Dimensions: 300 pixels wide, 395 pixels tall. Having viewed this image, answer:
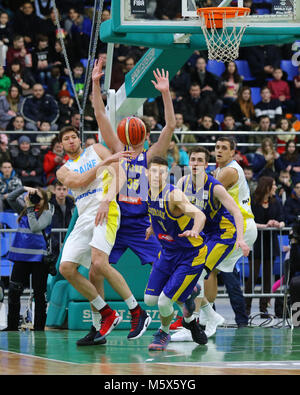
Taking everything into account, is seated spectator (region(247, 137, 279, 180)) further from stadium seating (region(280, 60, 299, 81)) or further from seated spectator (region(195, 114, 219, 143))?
stadium seating (region(280, 60, 299, 81))

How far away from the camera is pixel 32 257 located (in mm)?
11016

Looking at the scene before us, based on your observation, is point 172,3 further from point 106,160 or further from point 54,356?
point 54,356

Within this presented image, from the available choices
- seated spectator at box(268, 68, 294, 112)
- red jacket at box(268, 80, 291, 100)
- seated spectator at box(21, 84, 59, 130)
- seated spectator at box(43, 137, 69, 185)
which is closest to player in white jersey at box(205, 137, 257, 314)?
seated spectator at box(43, 137, 69, 185)

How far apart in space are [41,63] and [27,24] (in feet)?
4.59

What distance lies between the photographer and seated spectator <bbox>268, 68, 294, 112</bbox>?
2014cm

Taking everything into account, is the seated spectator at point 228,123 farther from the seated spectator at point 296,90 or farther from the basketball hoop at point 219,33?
the basketball hoop at point 219,33

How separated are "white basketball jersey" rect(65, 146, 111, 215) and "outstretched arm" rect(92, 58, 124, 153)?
0.98ft

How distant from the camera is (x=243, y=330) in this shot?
36.0 feet

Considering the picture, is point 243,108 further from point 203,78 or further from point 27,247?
point 27,247

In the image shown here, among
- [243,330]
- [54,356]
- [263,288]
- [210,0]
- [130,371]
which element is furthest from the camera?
[263,288]

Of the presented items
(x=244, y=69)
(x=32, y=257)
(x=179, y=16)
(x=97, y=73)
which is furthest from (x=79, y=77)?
(x=97, y=73)

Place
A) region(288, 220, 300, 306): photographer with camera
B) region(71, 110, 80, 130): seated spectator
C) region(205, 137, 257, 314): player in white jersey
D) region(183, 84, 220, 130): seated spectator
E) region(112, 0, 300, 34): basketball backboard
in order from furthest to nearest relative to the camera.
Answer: region(183, 84, 220, 130): seated spectator, region(71, 110, 80, 130): seated spectator, region(288, 220, 300, 306): photographer with camera, region(205, 137, 257, 314): player in white jersey, region(112, 0, 300, 34): basketball backboard
